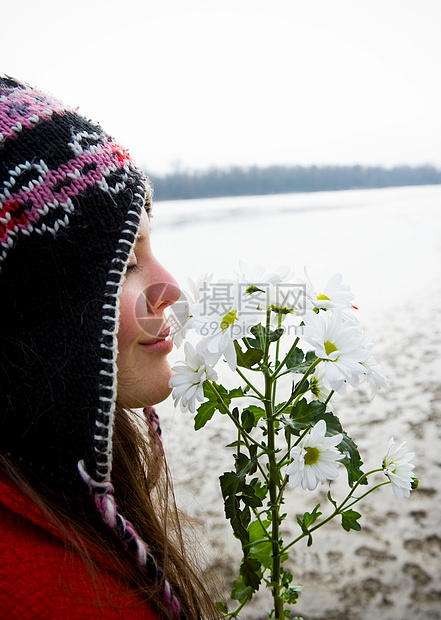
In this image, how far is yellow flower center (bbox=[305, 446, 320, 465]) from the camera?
68 centimetres

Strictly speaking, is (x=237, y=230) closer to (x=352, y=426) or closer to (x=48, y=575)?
(x=352, y=426)

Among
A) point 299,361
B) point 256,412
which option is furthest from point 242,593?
point 299,361

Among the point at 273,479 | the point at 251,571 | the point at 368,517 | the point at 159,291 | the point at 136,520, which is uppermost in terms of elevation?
the point at 159,291

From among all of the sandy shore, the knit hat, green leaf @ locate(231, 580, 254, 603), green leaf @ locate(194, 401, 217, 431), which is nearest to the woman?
the knit hat

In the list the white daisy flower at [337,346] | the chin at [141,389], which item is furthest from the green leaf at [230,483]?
the chin at [141,389]

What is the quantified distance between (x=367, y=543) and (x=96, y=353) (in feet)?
6.84

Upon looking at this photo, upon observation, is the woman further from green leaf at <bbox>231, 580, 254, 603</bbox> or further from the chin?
green leaf at <bbox>231, 580, 254, 603</bbox>

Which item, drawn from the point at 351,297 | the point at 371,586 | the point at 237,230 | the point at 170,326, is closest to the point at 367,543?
the point at 371,586

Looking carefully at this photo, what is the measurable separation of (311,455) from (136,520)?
0.54 metres

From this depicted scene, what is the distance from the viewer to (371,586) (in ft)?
6.95

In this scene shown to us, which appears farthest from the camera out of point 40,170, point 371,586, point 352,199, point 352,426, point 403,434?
point 352,199

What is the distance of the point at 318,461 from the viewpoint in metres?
0.67

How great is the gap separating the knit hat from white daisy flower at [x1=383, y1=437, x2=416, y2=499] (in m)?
0.47

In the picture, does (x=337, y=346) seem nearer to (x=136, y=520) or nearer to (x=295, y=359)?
(x=295, y=359)
